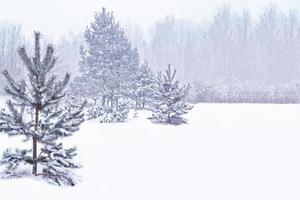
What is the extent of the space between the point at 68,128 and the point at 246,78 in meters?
68.6

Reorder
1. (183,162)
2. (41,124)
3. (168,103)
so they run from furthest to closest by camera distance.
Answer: (168,103) → (183,162) → (41,124)

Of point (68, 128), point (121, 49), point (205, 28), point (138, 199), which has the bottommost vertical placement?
point (138, 199)

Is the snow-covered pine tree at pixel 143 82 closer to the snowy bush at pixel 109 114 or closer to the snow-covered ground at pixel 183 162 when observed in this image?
the snowy bush at pixel 109 114

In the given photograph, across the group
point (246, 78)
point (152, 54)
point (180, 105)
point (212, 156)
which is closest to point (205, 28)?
point (152, 54)

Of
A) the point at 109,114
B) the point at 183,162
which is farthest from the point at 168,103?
the point at 183,162

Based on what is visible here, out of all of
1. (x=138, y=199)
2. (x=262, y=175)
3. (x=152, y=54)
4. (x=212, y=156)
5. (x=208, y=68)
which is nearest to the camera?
(x=138, y=199)

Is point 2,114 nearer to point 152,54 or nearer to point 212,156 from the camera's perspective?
point 212,156

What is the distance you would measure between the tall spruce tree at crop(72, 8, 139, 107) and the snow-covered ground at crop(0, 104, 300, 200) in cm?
975

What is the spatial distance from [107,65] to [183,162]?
1972 centimetres

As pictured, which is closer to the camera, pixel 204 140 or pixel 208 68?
pixel 204 140

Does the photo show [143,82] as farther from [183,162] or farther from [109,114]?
[183,162]

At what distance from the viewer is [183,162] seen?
1597 cm

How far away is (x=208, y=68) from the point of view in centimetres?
→ 8338

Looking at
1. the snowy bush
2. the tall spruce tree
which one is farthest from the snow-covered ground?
the tall spruce tree
